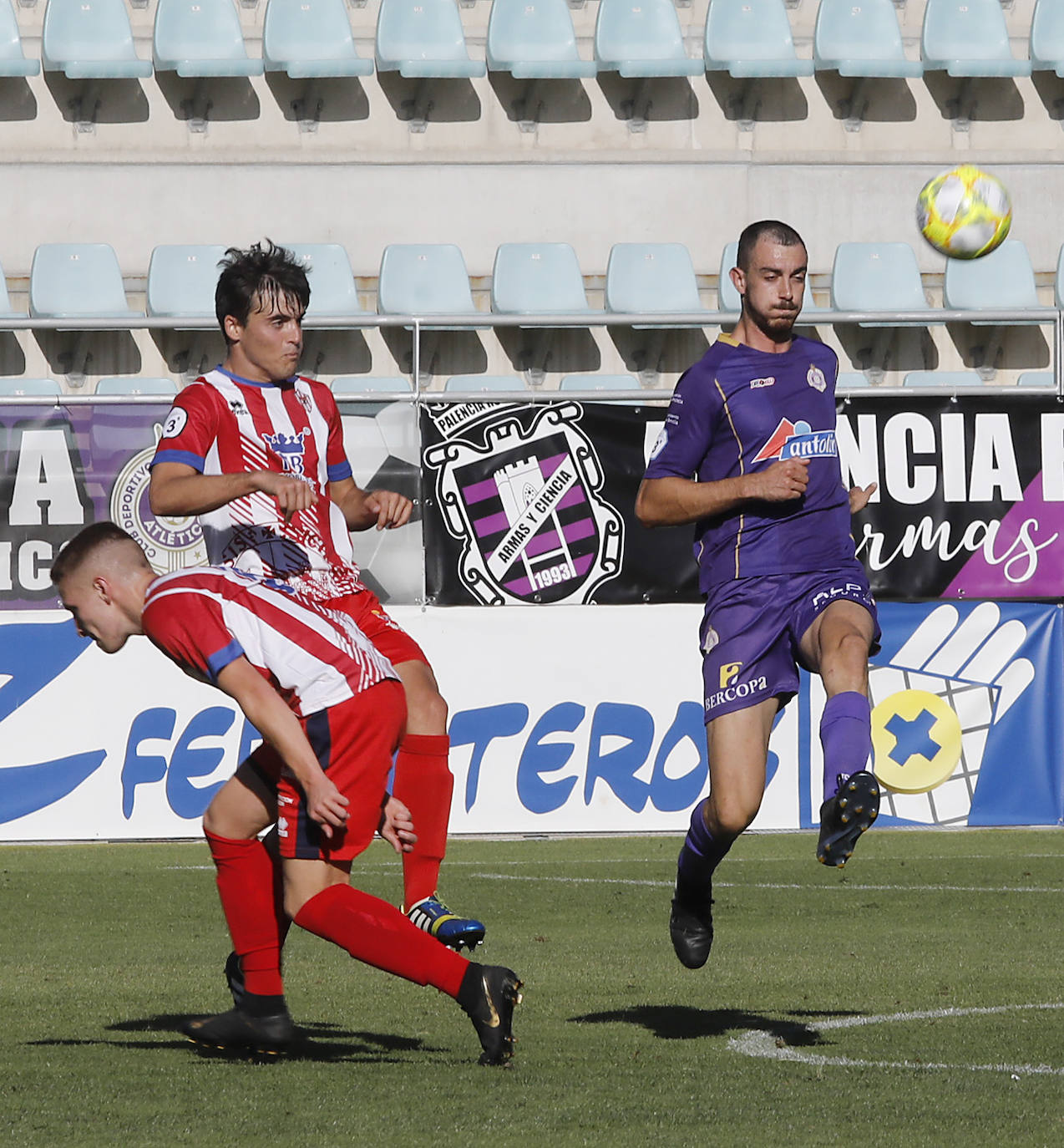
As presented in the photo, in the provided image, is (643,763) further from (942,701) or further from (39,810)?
(39,810)

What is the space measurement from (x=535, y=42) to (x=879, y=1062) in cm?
1337

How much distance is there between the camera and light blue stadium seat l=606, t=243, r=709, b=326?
604 inches

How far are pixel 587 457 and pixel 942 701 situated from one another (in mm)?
2623

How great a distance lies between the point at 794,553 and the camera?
523 centimetres

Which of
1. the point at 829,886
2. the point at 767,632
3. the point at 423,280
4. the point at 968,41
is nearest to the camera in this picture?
the point at 767,632

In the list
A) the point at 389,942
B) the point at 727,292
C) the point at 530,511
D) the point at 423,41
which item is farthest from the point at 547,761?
the point at 423,41

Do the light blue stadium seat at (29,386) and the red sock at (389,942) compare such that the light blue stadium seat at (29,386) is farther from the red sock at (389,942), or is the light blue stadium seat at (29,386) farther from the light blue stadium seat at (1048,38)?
the red sock at (389,942)

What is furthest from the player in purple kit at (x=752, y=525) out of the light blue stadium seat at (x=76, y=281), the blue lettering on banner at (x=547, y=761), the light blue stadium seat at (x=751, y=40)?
the light blue stadium seat at (x=751, y=40)

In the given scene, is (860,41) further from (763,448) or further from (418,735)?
(418,735)

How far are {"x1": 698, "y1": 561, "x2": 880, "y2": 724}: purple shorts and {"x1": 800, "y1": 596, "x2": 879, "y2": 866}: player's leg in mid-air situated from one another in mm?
59

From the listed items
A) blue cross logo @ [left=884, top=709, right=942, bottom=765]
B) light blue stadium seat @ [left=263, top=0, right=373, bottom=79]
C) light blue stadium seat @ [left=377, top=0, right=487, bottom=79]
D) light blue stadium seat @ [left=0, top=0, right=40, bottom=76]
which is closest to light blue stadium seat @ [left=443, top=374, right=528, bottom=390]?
light blue stadium seat @ [left=377, top=0, right=487, bottom=79]

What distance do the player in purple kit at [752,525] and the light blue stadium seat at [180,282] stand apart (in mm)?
10047

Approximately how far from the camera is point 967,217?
24.6 ft

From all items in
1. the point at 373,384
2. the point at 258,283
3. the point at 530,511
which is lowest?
the point at 530,511
